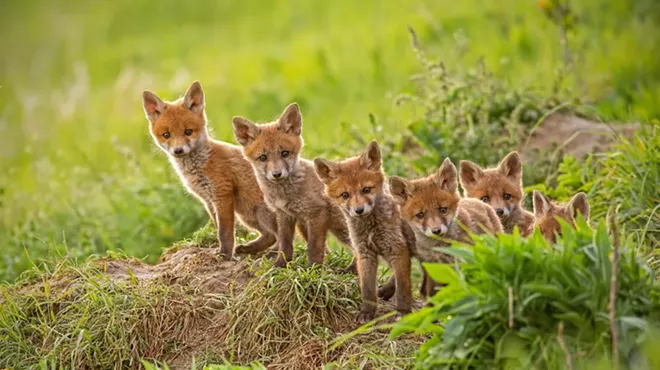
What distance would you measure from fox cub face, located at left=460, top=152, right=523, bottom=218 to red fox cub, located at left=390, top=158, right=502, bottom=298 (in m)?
1.13

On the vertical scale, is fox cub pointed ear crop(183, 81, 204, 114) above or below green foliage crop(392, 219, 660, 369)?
above

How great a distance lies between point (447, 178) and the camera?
6.64 meters

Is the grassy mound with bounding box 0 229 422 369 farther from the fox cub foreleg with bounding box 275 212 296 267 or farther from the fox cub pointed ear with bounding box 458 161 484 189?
the fox cub pointed ear with bounding box 458 161 484 189

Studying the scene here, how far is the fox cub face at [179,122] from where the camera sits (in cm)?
765

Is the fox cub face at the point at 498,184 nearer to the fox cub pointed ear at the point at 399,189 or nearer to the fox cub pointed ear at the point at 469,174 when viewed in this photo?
the fox cub pointed ear at the point at 469,174

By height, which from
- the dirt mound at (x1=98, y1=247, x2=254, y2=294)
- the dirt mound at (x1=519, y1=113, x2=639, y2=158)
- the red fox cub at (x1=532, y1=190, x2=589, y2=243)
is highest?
the red fox cub at (x1=532, y1=190, x2=589, y2=243)

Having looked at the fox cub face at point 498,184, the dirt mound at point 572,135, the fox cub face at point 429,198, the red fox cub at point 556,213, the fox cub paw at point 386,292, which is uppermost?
the fox cub face at point 429,198

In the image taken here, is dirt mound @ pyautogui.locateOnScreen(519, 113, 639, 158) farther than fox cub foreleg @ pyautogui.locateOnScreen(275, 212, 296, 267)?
Yes

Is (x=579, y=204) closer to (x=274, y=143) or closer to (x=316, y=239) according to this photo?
(x=316, y=239)

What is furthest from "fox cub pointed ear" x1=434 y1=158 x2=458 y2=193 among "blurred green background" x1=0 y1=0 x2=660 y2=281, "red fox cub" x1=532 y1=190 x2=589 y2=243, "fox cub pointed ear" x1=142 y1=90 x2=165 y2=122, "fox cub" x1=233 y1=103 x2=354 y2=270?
"blurred green background" x1=0 y1=0 x2=660 y2=281

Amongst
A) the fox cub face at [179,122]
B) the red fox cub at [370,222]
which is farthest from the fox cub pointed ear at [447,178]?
the fox cub face at [179,122]

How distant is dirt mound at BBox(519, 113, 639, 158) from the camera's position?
31.2 feet

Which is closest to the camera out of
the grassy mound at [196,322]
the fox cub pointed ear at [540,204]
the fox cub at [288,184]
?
the grassy mound at [196,322]

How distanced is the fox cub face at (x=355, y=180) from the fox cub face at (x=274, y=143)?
444mm
